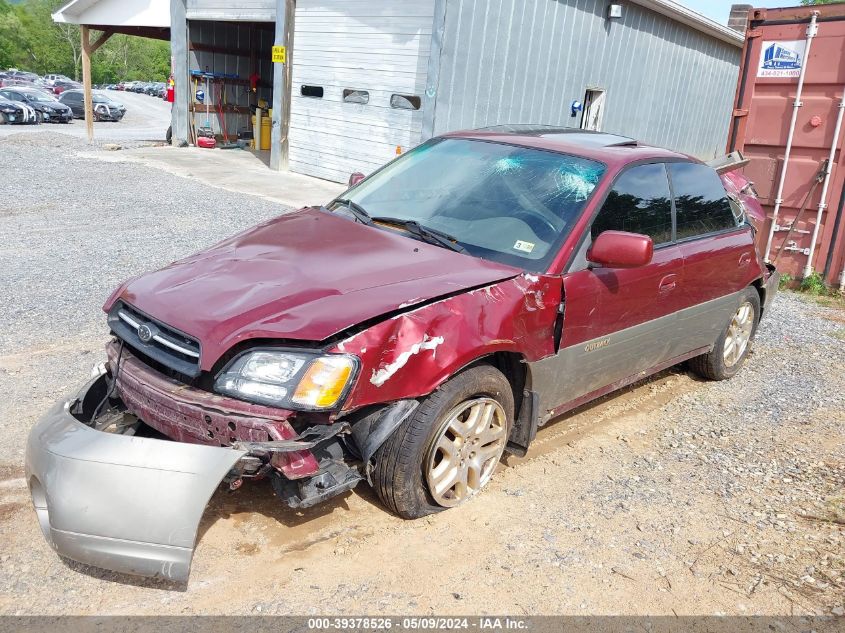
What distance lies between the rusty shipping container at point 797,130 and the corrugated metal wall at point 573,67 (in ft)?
15.1

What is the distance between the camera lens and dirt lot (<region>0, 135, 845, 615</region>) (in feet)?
9.42

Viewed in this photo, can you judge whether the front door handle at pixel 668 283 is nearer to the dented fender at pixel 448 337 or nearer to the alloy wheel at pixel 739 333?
the dented fender at pixel 448 337

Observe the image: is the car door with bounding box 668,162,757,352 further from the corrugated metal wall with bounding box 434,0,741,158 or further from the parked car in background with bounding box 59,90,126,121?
the parked car in background with bounding box 59,90,126,121

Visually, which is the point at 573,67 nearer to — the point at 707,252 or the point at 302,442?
the point at 707,252

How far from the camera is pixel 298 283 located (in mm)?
3133

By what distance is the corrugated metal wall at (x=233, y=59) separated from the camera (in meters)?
19.1

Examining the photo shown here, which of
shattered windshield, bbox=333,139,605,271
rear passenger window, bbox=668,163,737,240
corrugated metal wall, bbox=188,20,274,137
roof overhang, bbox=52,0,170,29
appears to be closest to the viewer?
shattered windshield, bbox=333,139,605,271

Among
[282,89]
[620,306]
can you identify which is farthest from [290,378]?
[282,89]

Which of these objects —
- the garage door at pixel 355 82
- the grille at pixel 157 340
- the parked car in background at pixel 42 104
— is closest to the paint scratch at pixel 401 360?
the grille at pixel 157 340

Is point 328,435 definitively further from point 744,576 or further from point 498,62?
point 498,62

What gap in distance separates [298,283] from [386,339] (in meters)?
0.51

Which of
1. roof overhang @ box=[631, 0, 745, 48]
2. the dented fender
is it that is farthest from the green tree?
the dented fender

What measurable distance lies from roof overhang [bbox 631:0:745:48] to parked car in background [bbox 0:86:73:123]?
24.1m

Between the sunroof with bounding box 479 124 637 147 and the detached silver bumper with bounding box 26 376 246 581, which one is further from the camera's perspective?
the sunroof with bounding box 479 124 637 147
